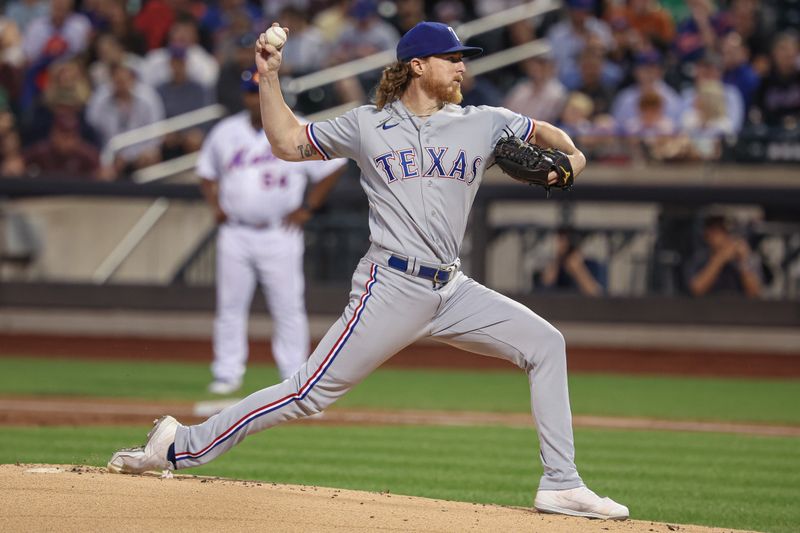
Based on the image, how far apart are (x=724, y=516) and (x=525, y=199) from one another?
755 cm

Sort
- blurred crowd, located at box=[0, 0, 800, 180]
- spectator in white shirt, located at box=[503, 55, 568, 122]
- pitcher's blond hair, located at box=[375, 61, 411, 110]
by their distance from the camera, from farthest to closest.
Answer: spectator in white shirt, located at box=[503, 55, 568, 122], blurred crowd, located at box=[0, 0, 800, 180], pitcher's blond hair, located at box=[375, 61, 411, 110]

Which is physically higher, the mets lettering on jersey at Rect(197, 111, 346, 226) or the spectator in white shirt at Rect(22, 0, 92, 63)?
the spectator in white shirt at Rect(22, 0, 92, 63)

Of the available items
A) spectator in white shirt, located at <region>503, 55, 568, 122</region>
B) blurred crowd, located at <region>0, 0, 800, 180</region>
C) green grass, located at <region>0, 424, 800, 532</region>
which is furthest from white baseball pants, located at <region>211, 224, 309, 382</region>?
spectator in white shirt, located at <region>503, 55, 568, 122</region>

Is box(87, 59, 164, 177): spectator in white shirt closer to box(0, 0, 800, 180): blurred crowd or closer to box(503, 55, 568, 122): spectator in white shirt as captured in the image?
box(0, 0, 800, 180): blurred crowd

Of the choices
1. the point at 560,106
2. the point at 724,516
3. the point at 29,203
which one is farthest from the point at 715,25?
the point at 724,516

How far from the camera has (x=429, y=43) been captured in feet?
16.5

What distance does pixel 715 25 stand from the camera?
15.1m

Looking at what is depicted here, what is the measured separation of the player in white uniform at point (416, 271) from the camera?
4.98 m

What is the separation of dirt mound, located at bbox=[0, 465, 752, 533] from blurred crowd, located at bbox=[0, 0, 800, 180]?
26.9ft

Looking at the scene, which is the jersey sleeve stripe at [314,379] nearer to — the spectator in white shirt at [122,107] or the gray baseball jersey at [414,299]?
the gray baseball jersey at [414,299]

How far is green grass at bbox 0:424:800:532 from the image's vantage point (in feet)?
19.8

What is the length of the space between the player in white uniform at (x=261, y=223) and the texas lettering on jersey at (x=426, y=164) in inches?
171

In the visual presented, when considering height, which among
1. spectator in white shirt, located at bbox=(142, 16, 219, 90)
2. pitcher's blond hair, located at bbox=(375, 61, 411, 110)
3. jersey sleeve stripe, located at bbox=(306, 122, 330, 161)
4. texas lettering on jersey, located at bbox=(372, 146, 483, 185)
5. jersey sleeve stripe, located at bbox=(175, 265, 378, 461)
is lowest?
jersey sleeve stripe, located at bbox=(175, 265, 378, 461)

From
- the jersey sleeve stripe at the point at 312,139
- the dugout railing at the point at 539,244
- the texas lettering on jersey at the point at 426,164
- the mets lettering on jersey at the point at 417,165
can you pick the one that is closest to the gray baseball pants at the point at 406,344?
the mets lettering on jersey at the point at 417,165
